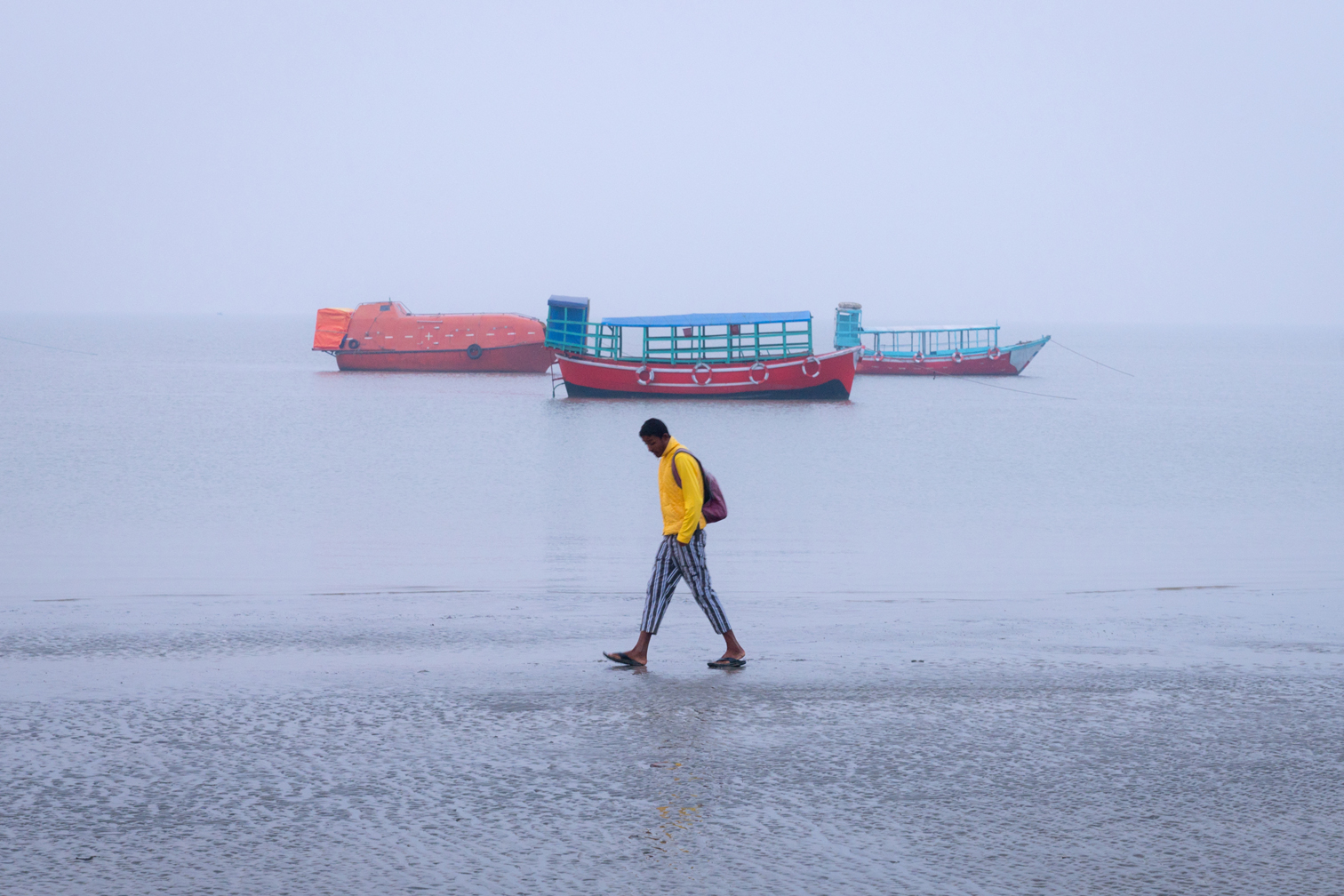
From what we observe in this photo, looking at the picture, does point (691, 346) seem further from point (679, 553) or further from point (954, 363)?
point (679, 553)

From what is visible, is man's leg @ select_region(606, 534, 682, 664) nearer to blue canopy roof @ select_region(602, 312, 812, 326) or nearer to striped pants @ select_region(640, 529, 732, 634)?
striped pants @ select_region(640, 529, 732, 634)

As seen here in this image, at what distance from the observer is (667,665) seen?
7.64 metres

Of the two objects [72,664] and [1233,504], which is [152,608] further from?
[1233,504]

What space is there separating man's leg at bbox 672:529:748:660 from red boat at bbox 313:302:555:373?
191 ft

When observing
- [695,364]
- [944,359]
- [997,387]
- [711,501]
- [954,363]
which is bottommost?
[711,501]

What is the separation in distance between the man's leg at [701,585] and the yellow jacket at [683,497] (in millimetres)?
61

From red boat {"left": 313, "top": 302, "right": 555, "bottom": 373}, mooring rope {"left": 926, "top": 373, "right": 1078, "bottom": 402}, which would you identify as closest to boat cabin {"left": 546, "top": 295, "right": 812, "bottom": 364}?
red boat {"left": 313, "top": 302, "right": 555, "bottom": 373}

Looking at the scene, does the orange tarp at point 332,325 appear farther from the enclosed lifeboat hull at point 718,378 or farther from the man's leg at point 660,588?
the man's leg at point 660,588

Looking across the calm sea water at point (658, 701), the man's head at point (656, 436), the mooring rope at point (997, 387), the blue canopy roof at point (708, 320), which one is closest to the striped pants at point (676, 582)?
the calm sea water at point (658, 701)

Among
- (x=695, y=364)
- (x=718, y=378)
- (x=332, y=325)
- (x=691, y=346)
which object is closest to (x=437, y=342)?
(x=332, y=325)

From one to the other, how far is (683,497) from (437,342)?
197ft

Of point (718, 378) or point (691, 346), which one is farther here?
point (691, 346)

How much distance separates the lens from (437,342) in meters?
66.2

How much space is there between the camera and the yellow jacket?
754 centimetres
